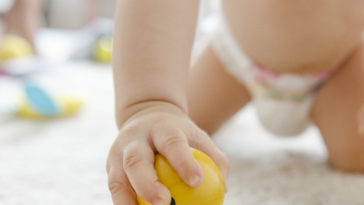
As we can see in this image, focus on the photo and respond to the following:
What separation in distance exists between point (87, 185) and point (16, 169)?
115 millimetres

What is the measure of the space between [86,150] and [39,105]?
24cm

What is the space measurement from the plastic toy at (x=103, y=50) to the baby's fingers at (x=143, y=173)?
1.29 meters

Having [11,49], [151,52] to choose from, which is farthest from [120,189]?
[11,49]

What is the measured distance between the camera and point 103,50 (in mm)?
1630

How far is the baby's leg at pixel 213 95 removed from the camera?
0.79 metres

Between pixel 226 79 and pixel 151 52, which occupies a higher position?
pixel 151 52

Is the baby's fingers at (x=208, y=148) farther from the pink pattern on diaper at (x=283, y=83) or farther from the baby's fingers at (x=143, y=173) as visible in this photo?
the pink pattern on diaper at (x=283, y=83)

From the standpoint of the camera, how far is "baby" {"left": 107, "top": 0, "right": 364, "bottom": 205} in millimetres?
379

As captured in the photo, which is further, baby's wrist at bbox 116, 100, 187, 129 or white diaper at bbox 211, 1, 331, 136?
white diaper at bbox 211, 1, 331, 136

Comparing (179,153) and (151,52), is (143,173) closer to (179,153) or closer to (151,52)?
(179,153)

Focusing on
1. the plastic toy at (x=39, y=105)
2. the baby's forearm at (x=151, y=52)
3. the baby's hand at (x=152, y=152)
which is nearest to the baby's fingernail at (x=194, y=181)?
the baby's hand at (x=152, y=152)

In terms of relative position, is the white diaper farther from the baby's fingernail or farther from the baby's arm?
the baby's fingernail

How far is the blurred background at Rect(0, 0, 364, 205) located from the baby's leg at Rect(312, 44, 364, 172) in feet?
0.10

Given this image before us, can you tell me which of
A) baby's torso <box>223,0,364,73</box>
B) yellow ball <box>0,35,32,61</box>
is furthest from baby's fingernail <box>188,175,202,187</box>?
yellow ball <box>0,35,32,61</box>
